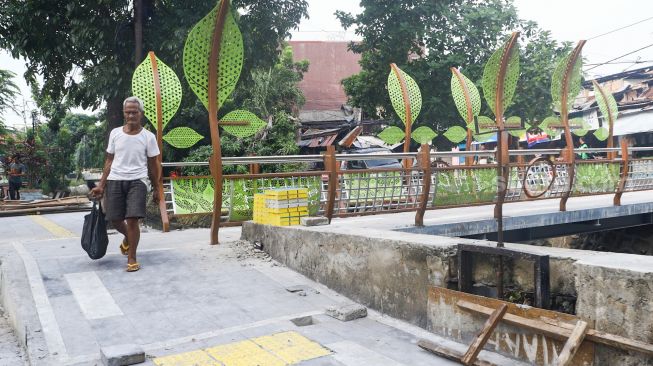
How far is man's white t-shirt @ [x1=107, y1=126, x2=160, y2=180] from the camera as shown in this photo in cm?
476

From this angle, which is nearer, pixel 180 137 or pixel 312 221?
pixel 312 221

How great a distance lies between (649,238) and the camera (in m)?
10.4

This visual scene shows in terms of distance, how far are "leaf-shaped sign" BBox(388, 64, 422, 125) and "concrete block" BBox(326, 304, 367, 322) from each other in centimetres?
656

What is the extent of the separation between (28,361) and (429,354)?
250cm

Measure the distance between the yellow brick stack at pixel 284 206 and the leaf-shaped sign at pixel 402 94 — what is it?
4.80 metres

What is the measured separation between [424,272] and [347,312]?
0.67 meters

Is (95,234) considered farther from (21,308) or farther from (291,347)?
(291,347)

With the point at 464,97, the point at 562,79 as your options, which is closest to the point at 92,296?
the point at 562,79

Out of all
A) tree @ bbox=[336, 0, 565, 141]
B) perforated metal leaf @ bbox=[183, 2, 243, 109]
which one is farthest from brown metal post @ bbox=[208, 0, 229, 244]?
tree @ bbox=[336, 0, 565, 141]

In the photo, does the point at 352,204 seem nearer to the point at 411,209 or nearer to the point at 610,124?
the point at 411,209

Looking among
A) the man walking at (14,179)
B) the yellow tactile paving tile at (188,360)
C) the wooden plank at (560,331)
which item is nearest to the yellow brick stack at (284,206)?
the yellow tactile paving tile at (188,360)

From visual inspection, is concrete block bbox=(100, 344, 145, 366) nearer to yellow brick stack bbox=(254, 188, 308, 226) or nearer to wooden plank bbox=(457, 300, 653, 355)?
wooden plank bbox=(457, 300, 653, 355)

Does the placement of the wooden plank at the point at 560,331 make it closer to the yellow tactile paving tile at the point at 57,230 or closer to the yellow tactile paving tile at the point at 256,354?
the yellow tactile paving tile at the point at 256,354

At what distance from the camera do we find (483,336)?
3055mm
